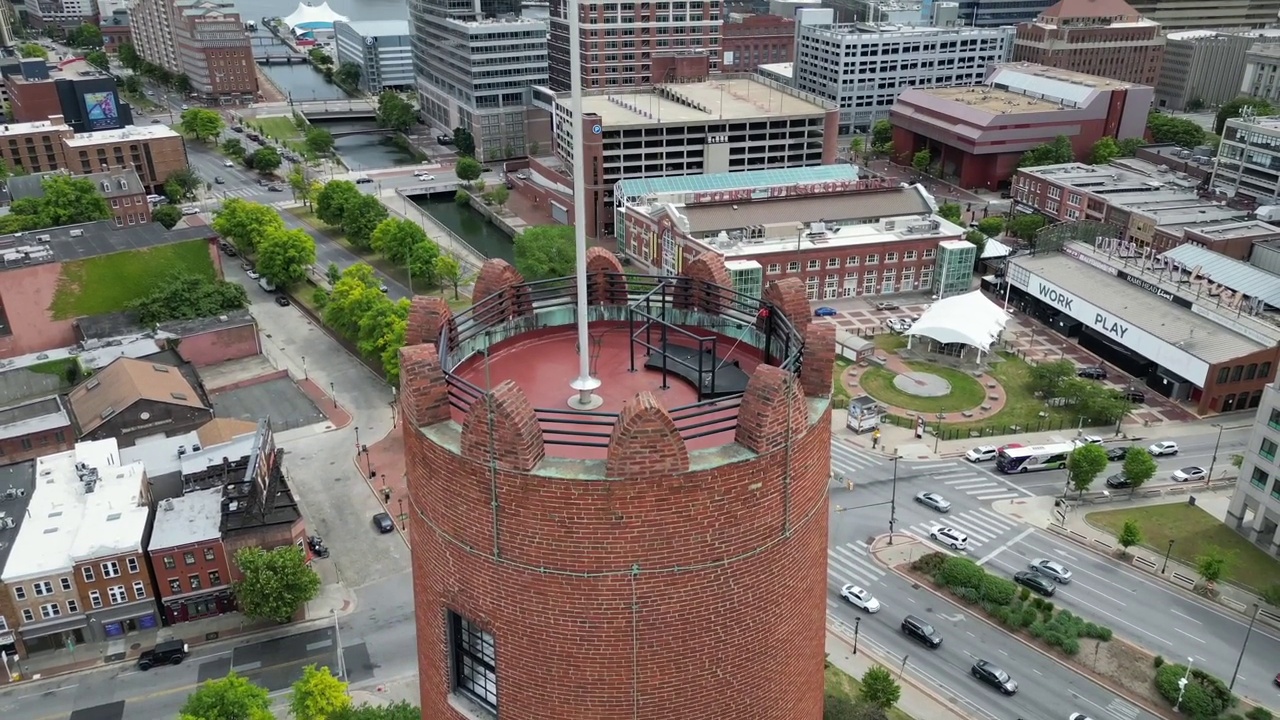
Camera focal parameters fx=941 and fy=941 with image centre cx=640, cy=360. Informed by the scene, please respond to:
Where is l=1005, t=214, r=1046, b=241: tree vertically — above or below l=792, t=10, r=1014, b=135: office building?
below

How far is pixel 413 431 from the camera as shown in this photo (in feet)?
43.3

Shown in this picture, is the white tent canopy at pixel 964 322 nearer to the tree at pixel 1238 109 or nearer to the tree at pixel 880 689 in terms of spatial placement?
the tree at pixel 880 689

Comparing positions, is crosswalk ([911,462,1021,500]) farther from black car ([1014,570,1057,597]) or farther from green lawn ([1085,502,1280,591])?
black car ([1014,570,1057,597])

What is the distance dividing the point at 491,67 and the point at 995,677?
137091mm

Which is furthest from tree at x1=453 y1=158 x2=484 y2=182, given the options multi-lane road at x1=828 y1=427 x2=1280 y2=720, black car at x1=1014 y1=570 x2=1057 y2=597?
black car at x1=1014 y1=570 x2=1057 y2=597

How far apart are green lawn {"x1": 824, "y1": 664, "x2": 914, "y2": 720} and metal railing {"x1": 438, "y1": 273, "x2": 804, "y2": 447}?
128 feet

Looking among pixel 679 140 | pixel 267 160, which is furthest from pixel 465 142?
pixel 679 140

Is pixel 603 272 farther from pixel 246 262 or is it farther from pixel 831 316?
pixel 246 262

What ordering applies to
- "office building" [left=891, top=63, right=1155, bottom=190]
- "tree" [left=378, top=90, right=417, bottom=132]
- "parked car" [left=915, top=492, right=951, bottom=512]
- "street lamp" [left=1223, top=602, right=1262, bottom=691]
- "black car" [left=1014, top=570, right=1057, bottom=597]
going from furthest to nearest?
1. "tree" [left=378, top=90, right=417, bottom=132]
2. "office building" [left=891, top=63, right=1155, bottom=190]
3. "parked car" [left=915, top=492, right=951, bottom=512]
4. "black car" [left=1014, top=570, right=1057, bottom=597]
5. "street lamp" [left=1223, top=602, right=1262, bottom=691]

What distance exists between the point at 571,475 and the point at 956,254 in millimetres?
102495

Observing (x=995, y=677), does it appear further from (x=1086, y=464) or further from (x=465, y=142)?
(x=465, y=142)

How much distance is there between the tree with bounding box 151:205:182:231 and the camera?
12438cm

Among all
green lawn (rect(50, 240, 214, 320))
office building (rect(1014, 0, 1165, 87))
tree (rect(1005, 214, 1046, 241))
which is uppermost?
office building (rect(1014, 0, 1165, 87))

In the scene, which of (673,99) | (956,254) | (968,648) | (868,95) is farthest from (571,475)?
(868,95)
